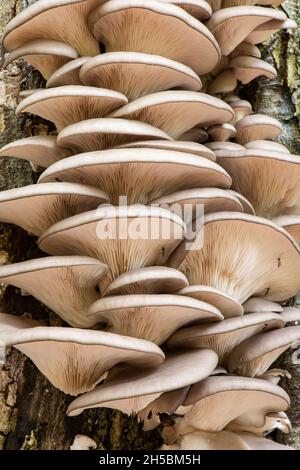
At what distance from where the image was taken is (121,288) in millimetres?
2266

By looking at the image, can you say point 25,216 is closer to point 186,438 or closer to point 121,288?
Result: point 121,288

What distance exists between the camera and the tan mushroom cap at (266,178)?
2.54 metres

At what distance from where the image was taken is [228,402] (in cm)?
229

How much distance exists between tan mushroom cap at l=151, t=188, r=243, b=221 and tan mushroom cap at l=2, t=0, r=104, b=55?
92 cm

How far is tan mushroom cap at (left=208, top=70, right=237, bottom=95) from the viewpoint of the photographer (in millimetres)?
3156

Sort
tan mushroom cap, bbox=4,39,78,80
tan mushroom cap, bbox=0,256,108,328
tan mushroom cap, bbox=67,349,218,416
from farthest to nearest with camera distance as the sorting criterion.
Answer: tan mushroom cap, bbox=4,39,78,80 < tan mushroom cap, bbox=0,256,108,328 < tan mushroom cap, bbox=67,349,218,416

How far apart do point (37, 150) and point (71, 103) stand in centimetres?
29

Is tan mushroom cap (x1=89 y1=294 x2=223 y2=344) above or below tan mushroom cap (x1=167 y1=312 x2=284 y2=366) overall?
above

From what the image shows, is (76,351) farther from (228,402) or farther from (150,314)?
(228,402)

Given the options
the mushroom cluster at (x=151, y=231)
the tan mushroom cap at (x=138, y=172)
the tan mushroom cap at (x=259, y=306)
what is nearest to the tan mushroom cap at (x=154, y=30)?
the mushroom cluster at (x=151, y=231)

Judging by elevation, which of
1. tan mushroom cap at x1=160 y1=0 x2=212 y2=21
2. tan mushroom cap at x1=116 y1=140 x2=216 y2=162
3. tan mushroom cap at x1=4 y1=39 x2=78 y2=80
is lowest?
tan mushroom cap at x1=116 y1=140 x2=216 y2=162

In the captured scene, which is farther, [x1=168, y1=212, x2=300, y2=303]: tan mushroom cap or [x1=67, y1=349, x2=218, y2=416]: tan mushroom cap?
[x1=168, y1=212, x2=300, y2=303]: tan mushroom cap

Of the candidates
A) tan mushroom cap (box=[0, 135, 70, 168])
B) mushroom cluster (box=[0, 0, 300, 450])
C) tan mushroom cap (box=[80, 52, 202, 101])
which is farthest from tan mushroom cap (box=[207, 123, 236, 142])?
tan mushroom cap (box=[0, 135, 70, 168])

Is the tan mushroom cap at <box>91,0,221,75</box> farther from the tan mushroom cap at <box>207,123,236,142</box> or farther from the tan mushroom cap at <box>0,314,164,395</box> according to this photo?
the tan mushroom cap at <box>0,314,164,395</box>
